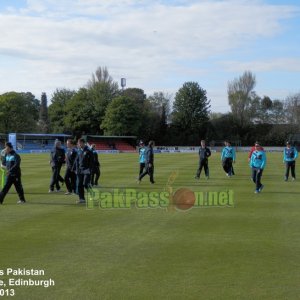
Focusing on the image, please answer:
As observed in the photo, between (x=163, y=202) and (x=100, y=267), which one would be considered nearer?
(x=100, y=267)

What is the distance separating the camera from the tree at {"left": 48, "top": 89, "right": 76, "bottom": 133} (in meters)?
95.3

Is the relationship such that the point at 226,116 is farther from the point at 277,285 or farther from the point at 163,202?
the point at 277,285

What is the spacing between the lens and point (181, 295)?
19.6 feet

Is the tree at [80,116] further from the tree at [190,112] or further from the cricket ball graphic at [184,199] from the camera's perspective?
the cricket ball graphic at [184,199]

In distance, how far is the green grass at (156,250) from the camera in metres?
6.19

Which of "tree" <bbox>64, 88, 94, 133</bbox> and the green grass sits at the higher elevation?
"tree" <bbox>64, 88, 94, 133</bbox>

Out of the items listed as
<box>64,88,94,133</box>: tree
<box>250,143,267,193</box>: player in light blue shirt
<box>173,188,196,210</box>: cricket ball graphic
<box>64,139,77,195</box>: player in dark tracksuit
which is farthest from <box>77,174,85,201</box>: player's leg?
<box>64,88,94,133</box>: tree

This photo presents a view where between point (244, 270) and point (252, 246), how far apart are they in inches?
63.0

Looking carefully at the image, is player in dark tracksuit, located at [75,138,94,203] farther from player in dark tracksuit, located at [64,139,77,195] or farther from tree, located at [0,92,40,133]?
tree, located at [0,92,40,133]

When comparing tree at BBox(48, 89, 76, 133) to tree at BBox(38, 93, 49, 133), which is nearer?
tree at BBox(48, 89, 76, 133)

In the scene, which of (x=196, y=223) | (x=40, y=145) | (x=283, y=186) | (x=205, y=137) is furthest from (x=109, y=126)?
(x=196, y=223)

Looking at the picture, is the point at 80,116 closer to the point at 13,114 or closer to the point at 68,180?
the point at 13,114

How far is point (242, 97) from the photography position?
320ft

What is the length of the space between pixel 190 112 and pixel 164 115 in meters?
5.40
